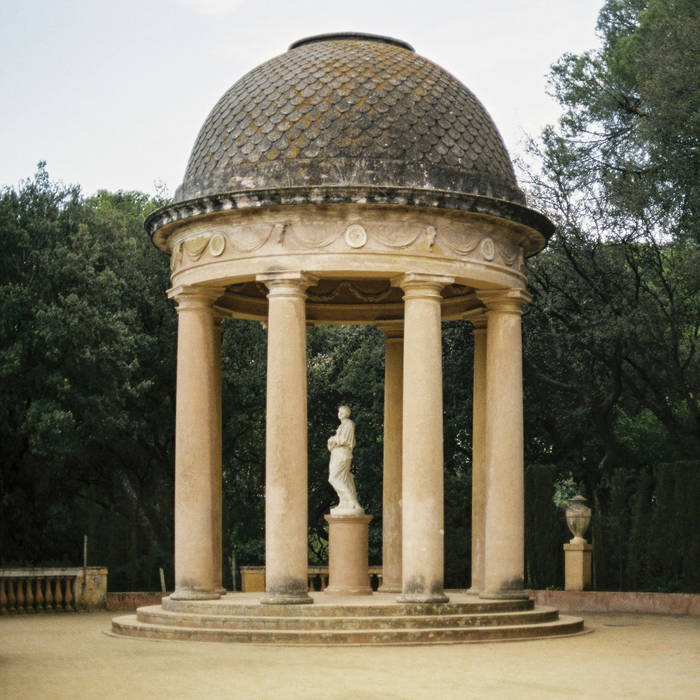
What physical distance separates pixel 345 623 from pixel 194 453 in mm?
5652

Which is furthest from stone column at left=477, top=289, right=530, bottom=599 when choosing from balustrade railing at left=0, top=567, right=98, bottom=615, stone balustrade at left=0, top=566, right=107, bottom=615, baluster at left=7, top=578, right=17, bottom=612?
baluster at left=7, top=578, right=17, bottom=612

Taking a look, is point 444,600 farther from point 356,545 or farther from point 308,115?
point 308,115

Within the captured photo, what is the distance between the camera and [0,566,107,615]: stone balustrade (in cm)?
3136

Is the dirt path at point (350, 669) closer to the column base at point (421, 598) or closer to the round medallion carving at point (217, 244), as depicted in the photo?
the column base at point (421, 598)

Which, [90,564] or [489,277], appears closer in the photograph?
[489,277]

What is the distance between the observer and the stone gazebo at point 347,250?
944 inches

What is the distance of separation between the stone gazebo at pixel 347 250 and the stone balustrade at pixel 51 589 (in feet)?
22.0

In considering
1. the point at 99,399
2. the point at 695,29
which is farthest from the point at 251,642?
the point at 695,29

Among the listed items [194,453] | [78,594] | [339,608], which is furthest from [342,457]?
[78,594]

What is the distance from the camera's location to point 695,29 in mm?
35094

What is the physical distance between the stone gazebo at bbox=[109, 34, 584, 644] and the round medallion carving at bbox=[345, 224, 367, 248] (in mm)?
41

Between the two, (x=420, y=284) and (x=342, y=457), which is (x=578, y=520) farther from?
(x=420, y=284)

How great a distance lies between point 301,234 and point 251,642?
8.30 m

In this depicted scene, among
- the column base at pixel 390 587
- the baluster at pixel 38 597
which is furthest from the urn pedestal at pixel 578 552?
the baluster at pixel 38 597
